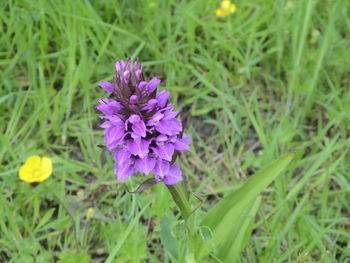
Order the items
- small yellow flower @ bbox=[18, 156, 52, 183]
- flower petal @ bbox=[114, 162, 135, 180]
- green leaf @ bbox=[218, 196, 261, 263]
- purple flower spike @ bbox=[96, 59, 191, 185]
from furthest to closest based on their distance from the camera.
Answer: small yellow flower @ bbox=[18, 156, 52, 183] → green leaf @ bbox=[218, 196, 261, 263] → flower petal @ bbox=[114, 162, 135, 180] → purple flower spike @ bbox=[96, 59, 191, 185]

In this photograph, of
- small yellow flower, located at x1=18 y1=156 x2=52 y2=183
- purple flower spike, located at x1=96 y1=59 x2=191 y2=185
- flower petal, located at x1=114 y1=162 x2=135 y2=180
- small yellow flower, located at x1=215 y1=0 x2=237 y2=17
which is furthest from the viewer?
small yellow flower, located at x1=215 y1=0 x2=237 y2=17

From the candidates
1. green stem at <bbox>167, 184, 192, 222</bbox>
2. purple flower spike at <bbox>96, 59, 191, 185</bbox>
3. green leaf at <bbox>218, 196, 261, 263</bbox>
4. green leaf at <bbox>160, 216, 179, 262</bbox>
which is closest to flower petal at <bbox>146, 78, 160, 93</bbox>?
purple flower spike at <bbox>96, 59, 191, 185</bbox>

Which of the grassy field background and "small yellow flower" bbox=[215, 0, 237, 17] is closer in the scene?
the grassy field background

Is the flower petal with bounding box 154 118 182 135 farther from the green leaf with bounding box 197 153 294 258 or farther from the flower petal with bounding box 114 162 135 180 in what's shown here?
the green leaf with bounding box 197 153 294 258

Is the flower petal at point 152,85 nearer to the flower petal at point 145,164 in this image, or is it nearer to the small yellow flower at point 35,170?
the flower petal at point 145,164

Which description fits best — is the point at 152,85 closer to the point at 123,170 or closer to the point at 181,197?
the point at 123,170

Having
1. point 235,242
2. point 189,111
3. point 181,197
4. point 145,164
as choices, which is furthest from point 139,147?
point 189,111
